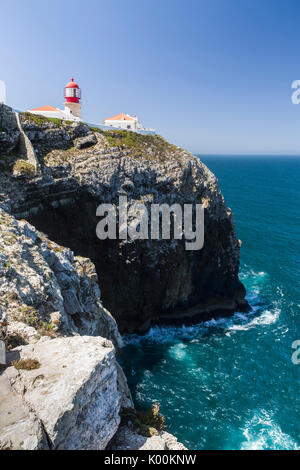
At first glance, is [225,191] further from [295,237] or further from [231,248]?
[231,248]

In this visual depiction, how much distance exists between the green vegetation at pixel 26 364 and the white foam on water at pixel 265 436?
23097 mm

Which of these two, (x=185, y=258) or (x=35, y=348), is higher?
(x=35, y=348)

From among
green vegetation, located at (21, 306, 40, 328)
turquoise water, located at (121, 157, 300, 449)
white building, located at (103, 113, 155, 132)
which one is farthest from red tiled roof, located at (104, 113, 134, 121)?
green vegetation, located at (21, 306, 40, 328)

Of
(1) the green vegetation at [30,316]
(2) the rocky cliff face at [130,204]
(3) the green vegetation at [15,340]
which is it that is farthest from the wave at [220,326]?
(3) the green vegetation at [15,340]

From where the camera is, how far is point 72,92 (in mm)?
46062

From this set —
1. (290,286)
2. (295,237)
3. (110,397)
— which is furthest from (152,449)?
(295,237)

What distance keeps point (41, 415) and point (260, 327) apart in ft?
125

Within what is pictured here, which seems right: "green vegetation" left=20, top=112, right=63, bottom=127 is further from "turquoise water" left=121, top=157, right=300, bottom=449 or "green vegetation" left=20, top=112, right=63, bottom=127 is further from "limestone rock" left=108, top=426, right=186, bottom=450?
"limestone rock" left=108, top=426, right=186, bottom=450

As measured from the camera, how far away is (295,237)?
2613 inches

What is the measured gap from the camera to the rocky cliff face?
1282 inches

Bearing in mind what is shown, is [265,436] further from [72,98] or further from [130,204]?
[72,98]

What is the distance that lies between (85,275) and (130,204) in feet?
51.0

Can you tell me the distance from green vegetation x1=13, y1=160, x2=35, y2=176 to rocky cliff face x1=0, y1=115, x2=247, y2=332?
0.60 m

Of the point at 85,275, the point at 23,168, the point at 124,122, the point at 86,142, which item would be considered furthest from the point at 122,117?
the point at 85,275
